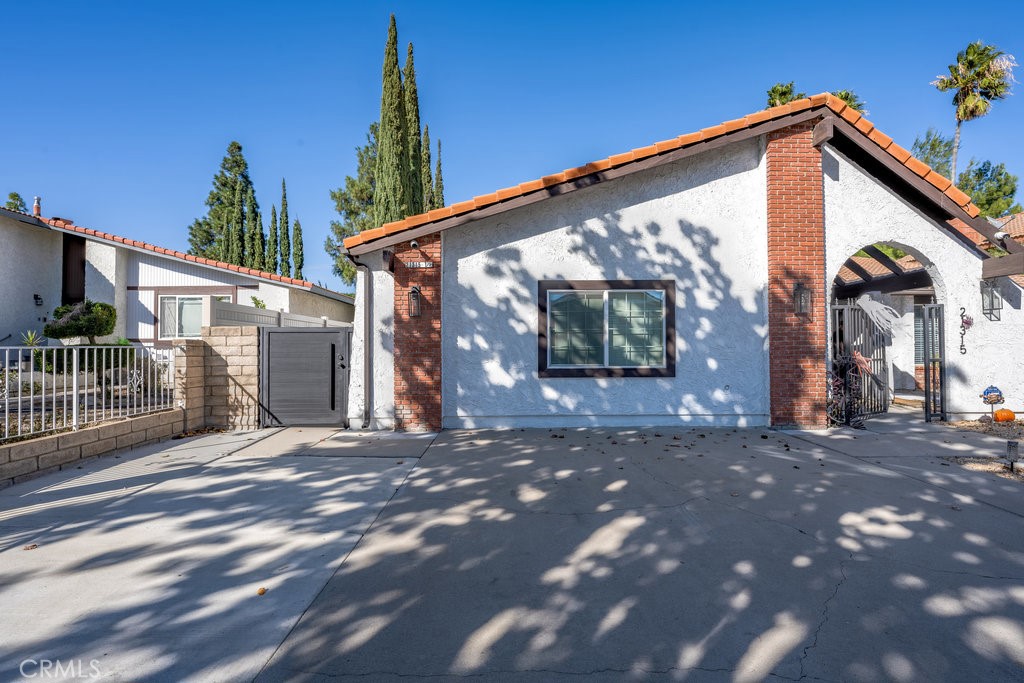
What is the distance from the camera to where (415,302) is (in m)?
7.88

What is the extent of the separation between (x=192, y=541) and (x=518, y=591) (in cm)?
272

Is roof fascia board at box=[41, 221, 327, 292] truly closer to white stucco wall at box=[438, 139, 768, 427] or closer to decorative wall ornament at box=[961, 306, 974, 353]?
white stucco wall at box=[438, 139, 768, 427]

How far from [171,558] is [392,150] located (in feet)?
66.2

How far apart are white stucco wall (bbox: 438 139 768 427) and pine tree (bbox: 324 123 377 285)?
74.4ft

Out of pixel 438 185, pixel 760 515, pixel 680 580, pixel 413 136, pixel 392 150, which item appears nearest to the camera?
pixel 680 580

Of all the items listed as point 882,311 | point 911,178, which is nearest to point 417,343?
point 911,178

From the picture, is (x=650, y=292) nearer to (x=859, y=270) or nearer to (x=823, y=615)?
(x=823, y=615)

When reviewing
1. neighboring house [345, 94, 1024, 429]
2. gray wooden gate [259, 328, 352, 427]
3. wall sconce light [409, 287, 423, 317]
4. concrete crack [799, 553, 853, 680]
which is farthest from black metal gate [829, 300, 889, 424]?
gray wooden gate [259, 328, 352, 427]

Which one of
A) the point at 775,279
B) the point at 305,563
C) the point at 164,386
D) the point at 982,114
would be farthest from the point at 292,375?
the point at 982,114

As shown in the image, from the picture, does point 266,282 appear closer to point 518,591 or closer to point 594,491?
point 594,491

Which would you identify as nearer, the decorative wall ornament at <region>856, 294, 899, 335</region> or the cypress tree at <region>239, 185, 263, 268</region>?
the decorative wall ornament at <region>856, 294, 899, 335</region>

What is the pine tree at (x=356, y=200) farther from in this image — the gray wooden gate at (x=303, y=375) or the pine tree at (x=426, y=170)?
the gray wooden gate at (x=303, y=375)

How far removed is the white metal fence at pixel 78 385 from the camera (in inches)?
220

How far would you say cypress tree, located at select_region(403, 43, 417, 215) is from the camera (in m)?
21.4
